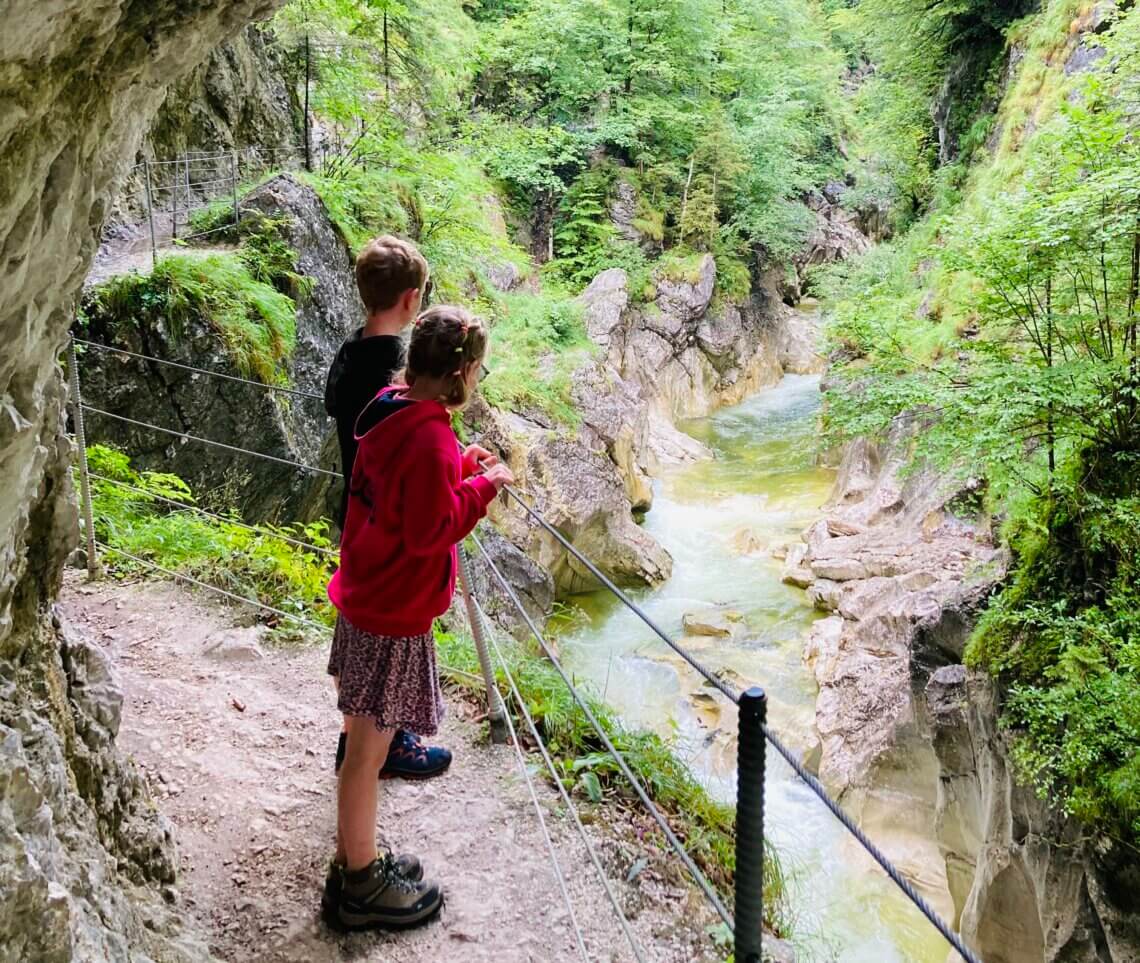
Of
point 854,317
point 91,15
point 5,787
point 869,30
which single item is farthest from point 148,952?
point 869,30

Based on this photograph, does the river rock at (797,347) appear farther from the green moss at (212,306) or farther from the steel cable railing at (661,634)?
the steel cable railing at (661,634)

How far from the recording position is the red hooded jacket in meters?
2.11

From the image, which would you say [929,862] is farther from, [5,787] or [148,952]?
[5,787]

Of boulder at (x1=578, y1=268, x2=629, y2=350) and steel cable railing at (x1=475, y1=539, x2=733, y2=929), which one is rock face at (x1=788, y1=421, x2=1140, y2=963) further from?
boulder at (x1=578, y1=268, x2=629, y2=350)

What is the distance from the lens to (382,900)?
8.00 ft

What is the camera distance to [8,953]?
1352 millimetres

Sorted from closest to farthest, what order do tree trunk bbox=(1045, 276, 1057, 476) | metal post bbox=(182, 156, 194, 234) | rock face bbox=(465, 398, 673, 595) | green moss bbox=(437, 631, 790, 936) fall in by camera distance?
green moss bbox=(437, 631, 790, 936), tree trunk bbox=(1045, 276, 1057, 476), metal post bbox=(182, 156, 194, 234), rock face bbox=(465, 398, 673, 595)

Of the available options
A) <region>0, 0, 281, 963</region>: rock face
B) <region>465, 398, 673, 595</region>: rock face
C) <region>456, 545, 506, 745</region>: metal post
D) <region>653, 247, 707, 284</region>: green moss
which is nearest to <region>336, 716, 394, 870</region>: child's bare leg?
<region>0, 0, 281, 963</region>: rock face

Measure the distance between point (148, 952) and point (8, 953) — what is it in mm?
701

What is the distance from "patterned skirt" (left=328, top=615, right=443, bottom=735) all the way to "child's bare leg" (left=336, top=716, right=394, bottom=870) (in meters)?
0.04

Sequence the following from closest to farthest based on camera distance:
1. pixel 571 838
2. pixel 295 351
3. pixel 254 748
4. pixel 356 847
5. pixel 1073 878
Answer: pixel 356 847
pixel 571 838
pixel 254 748
pixel 1073 878
pixel 295 351

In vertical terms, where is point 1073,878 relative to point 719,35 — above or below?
below

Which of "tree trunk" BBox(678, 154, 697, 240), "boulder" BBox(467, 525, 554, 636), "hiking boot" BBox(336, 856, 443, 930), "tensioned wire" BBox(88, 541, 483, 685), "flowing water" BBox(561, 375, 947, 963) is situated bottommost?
"flowing water" BBox(561, 375, 947, 963)

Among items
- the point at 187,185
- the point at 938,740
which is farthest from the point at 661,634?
the point at 187,185
